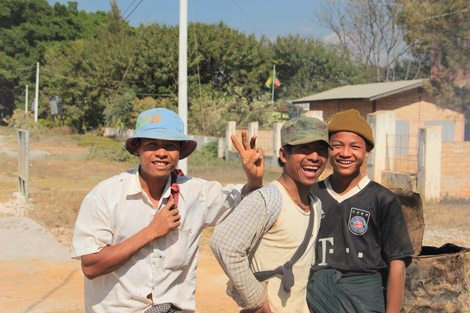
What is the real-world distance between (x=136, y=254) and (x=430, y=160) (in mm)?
9937

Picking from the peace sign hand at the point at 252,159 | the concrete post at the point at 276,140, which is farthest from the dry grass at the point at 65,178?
the peace sign hand at the point at 252,159

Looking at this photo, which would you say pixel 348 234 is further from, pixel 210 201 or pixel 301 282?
pixel 210 201

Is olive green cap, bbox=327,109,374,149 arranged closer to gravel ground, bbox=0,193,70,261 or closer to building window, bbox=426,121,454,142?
gravel ground, bbox=0,193,70,261

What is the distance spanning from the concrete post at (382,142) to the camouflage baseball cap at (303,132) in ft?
33.4

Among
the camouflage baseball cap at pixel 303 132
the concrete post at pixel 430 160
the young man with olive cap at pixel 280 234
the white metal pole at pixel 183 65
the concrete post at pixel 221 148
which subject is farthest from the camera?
the concrete post at pixel 221 148

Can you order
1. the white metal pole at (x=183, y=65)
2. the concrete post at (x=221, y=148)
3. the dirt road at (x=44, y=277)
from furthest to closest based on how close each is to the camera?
the concrete post at (x=221, y=148)
the white metal pole at (x=183, y=65)
the dirt road at (x=44, y=277)

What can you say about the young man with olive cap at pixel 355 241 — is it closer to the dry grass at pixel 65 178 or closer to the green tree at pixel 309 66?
the dry grass at pixel 65 178

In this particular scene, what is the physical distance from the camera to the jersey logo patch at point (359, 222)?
2326 millimetres

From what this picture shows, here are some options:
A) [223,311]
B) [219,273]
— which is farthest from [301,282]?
[219,273]

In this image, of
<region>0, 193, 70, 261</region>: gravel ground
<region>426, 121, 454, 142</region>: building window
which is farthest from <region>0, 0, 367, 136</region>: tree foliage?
<region>0, 193, 70, 261</region>: gravel ground

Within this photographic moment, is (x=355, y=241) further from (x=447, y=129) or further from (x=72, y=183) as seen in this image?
(x=447, y=129)

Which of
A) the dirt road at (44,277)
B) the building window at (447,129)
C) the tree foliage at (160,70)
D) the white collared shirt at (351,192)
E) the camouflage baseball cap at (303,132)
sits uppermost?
the tree foliage at (160,70)

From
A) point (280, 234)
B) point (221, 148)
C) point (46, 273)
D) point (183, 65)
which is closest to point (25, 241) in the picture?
point (46, 273)

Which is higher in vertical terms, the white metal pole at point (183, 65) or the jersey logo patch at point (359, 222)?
the white metal pole at point (183, 65)
